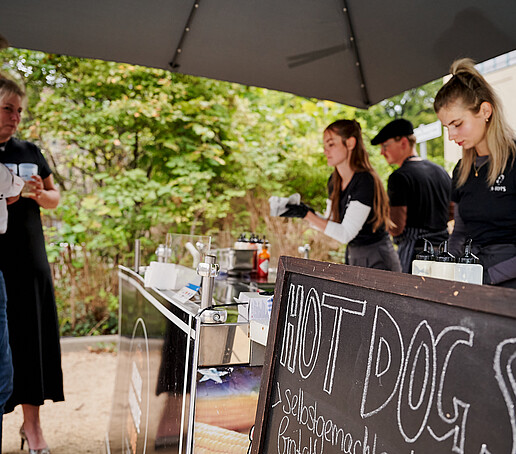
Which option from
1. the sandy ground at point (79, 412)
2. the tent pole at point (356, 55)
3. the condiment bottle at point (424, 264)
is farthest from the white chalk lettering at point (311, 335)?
the sandy ground at point (79, 412)

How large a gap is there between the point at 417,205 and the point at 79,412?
8.73 feet

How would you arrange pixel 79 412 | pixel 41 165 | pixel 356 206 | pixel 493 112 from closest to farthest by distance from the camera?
pixel 493 112
pixel 356 206
pixel 41 165
pixel 79 412

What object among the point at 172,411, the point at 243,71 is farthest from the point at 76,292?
the point at 172,411

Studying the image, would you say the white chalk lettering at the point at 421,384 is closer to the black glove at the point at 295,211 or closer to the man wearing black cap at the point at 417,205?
the black glove at the point at 295,211

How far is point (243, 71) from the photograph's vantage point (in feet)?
9.04

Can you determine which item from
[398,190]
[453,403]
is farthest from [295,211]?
[453,403]

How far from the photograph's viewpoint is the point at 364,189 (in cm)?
237

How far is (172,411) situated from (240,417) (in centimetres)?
23

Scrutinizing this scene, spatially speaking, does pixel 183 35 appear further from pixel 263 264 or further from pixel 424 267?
pixel 424 267

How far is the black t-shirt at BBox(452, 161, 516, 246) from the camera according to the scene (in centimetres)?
167

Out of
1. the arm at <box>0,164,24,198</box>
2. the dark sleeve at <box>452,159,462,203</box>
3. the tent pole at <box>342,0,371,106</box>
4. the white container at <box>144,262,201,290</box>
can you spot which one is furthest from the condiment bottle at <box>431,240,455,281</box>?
the arm at <box>0,164,24,198</box>

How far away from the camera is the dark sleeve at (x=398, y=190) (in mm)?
2723

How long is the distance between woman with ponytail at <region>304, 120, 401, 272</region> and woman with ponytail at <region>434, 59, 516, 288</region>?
622mm

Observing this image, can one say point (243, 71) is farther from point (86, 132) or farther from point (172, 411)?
point (86, 132)
